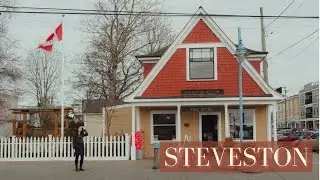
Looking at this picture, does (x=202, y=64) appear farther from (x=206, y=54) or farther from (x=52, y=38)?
(x=52, y=38)

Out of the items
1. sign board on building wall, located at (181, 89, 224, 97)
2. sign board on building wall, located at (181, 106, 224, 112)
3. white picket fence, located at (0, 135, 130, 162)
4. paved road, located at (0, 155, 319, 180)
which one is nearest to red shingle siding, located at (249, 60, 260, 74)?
sign board on building wall, located at (181, 89, 224, 97)

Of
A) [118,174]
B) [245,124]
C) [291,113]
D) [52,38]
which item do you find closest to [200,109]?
[245,124]

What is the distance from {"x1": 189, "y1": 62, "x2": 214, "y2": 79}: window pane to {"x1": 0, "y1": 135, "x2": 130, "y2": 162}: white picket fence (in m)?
4.56

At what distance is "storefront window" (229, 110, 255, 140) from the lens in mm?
24484

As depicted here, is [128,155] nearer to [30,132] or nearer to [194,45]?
[194,45]

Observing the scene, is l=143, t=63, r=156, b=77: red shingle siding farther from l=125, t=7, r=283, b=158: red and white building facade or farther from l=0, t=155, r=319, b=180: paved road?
l=0, t=155, r=319, b=180: paved road

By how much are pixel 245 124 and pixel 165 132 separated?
13.1 ft

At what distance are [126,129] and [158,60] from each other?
11587 mm

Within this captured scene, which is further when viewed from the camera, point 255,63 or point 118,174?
point 255,63

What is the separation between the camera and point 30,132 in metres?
37.4

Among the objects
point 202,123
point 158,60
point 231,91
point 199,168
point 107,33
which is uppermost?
point 107,33

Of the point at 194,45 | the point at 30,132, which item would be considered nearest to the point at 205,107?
the point at 194,45

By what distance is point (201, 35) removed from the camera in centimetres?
2444

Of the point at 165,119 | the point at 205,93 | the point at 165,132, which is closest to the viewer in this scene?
the point at 205,93
